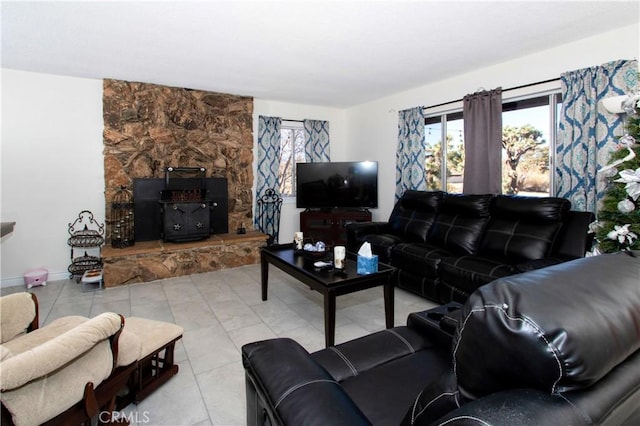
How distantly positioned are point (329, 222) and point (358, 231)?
3.79 ft

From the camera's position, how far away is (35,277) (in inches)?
150

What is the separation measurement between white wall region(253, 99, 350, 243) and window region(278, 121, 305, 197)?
19cm

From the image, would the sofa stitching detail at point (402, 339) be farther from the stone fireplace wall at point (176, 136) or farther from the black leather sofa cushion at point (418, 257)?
the stone fireplace wall at point (176, 136)

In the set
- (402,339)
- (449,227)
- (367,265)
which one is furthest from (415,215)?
(402,339)

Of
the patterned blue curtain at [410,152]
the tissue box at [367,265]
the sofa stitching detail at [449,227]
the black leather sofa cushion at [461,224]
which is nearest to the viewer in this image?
the tissue box at [367,265]

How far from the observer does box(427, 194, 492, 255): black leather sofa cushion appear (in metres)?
3.42

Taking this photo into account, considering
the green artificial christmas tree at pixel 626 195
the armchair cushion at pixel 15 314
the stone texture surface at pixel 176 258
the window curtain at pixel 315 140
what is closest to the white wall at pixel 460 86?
the window curtain at pixel 315 140

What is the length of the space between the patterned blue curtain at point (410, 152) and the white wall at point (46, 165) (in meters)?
3.97

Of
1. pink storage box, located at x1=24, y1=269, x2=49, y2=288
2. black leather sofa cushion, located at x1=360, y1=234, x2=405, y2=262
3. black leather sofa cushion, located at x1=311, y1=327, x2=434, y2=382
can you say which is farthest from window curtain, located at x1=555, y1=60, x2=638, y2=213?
pink storage box, located at x1=24, y1=269, x2=49, y2=288

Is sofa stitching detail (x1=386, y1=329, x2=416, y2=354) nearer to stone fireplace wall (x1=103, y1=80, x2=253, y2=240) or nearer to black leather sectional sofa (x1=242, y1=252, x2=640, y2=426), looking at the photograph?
black leather sectional sofa (x1=242, y1=252, x2=640, y2=426)

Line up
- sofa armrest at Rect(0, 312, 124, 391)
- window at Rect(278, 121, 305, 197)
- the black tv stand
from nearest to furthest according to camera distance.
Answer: sofa armrest at Rect(0, 312, 124, 391) → the black tv stand → window at Rect(278, 121, 305, 197)

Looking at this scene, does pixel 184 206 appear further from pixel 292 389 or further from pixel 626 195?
pixel 626 195

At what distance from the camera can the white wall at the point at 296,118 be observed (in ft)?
17.8

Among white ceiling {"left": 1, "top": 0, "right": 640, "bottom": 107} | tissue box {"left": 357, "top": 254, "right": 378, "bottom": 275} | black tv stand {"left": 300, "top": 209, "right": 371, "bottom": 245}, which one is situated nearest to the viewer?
white ceiling {"left": 1, "top": 0, "right": 640, "bottom": 107}
